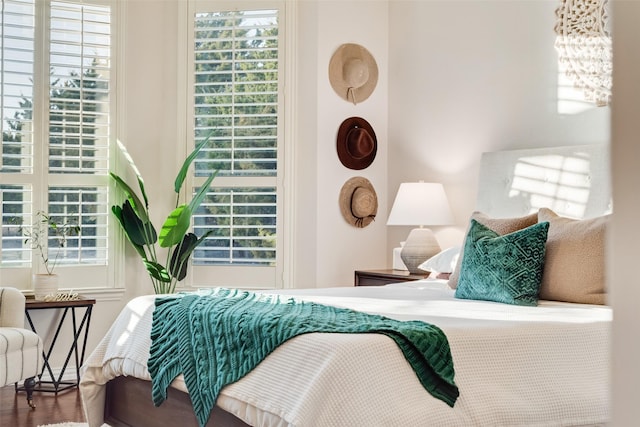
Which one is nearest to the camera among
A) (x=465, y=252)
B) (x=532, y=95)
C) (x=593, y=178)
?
(x=465, y=252)

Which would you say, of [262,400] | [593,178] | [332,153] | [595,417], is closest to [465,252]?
[593,178]

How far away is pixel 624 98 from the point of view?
0.55 meters

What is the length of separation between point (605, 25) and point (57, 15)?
3.46 metres

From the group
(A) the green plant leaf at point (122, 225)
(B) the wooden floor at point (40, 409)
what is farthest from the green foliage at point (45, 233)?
(B) the wooden floor at point (40, 409)

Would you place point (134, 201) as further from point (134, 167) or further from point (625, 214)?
point (625, 214)

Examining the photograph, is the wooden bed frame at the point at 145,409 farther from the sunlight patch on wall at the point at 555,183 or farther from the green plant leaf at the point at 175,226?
the sunlight patch on wall at the point at 555,183

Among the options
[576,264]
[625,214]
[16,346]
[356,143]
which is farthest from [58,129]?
[625,214]

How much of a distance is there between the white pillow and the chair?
7.34 ft

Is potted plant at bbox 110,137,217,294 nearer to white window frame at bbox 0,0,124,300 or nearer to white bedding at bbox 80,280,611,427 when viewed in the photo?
white window frame at bbox 0,0,124,300

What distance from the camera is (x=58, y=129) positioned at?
5.33 meters

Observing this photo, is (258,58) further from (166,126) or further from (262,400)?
(262,400)

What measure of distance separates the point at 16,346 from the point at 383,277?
2174mm

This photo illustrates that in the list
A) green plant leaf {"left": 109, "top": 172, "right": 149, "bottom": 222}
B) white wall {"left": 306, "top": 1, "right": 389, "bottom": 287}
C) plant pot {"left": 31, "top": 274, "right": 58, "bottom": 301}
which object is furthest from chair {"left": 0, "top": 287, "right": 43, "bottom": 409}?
white wall {"left": 306, "top": 1, "right": 389, "bottom": 287}

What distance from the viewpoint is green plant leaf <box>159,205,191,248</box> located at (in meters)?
5.27
